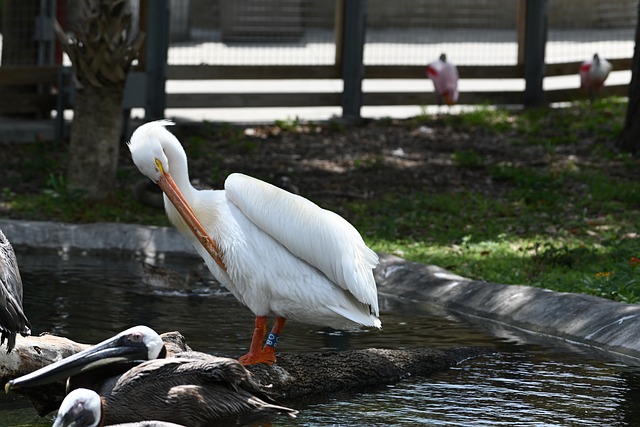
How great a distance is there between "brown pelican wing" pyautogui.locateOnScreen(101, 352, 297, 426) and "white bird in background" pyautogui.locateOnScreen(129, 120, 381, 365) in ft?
2.95

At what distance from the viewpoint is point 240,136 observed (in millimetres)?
13102

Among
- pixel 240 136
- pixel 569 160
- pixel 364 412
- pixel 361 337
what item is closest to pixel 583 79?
pixel 569 160

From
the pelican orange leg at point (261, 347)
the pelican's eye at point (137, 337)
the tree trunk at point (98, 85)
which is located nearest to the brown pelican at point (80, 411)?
the pelican's eye at point (137, 337)

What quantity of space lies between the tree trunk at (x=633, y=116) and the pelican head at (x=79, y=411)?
8874 mm

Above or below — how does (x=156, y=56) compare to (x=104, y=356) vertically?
above

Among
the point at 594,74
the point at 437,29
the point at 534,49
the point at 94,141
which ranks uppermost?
the point at 437,29

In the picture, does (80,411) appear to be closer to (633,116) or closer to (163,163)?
(163,163)

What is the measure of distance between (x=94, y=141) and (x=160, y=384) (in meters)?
5.43

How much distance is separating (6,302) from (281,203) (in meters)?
1.54

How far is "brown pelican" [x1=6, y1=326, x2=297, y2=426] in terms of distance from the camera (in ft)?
14.8

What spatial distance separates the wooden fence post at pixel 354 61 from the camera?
1426 centimetres

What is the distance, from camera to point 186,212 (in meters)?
5.67

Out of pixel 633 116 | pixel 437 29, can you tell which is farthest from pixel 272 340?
pixel 437 29

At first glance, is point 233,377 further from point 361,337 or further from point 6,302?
point 361,337
